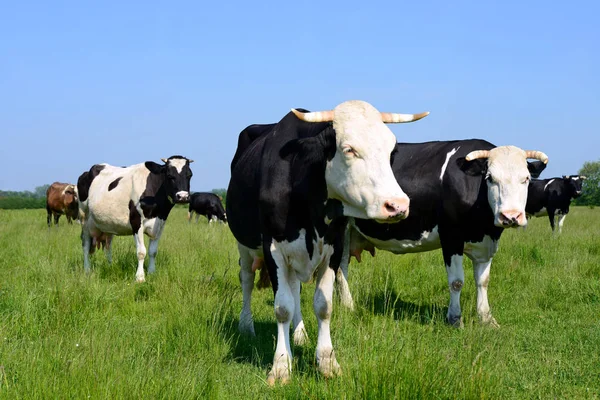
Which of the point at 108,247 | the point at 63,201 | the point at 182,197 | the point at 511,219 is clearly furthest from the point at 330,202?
the point at 63,201

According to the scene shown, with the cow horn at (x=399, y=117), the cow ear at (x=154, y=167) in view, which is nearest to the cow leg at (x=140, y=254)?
the cow ear at (x=154, y=167)

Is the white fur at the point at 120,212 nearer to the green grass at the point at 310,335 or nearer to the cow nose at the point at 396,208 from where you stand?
the green grass at the point at 310,335

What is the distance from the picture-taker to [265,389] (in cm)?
442

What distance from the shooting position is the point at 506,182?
22.3ft

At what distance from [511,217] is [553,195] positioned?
1940 centimetres

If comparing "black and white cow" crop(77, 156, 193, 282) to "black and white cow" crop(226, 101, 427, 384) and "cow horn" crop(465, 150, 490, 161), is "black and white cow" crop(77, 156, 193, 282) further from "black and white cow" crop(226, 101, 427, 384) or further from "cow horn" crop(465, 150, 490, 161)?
"black and white cow" crop(226, 101, 427, 384)

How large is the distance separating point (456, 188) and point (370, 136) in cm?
329

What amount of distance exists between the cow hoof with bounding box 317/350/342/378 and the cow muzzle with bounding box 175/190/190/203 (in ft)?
20.9

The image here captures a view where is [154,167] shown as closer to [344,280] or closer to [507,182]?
[344,280]

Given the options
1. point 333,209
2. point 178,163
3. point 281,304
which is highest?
point 178,163

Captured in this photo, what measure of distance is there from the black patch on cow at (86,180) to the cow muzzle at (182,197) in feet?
10.7

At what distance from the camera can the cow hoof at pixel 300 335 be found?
18.4ft

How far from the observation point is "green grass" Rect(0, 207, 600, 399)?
3.58 m

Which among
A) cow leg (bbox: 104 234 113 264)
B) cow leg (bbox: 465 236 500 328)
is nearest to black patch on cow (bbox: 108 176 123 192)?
cow leg (bbox: 104 234 113 264)
